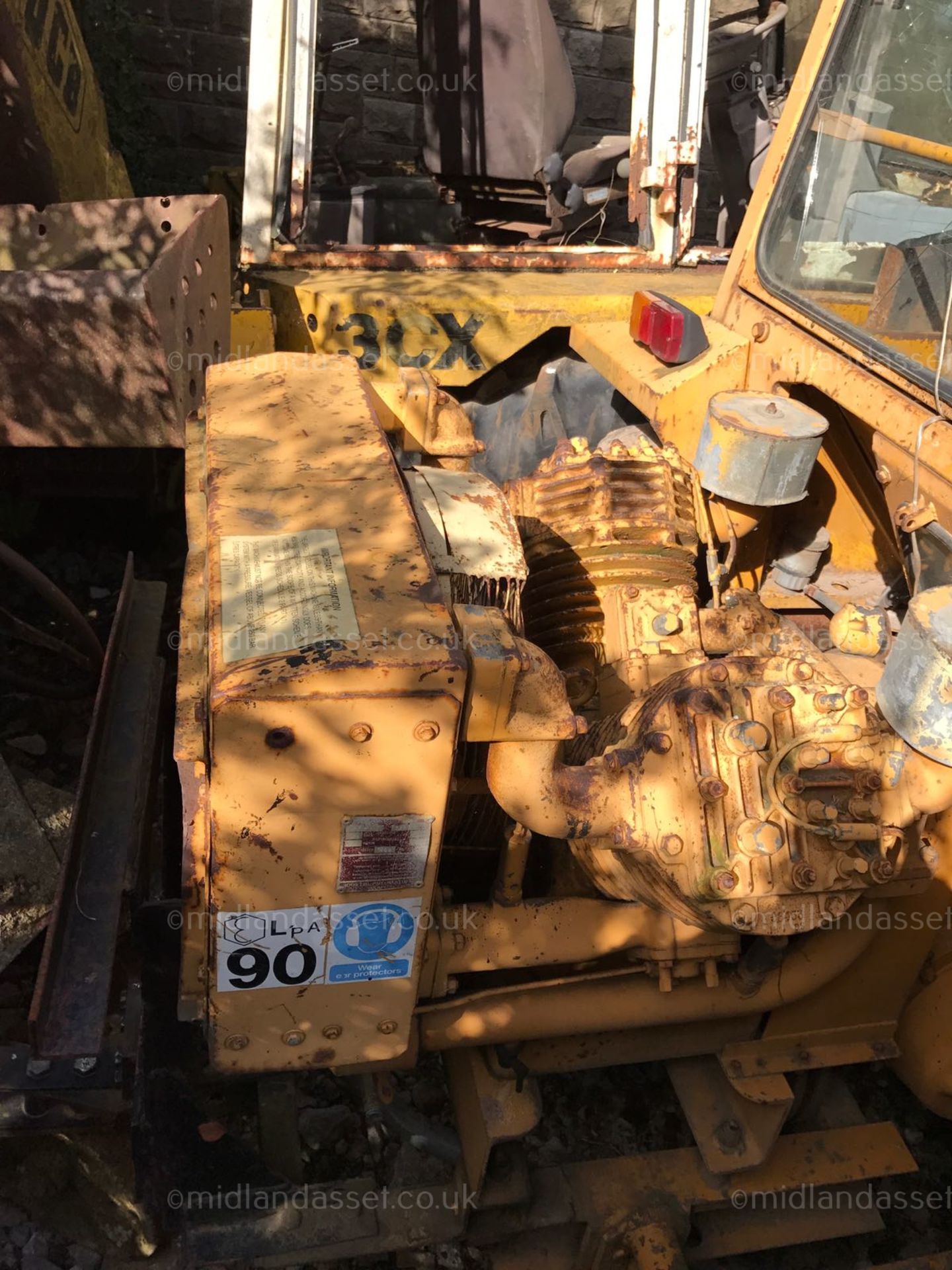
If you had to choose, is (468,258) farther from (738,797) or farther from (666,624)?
(738,797)

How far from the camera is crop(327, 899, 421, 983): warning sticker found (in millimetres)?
1451

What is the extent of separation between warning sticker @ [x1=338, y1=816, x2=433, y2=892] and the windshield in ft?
4.22

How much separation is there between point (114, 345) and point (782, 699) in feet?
6.06

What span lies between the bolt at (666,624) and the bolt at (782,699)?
0.46m

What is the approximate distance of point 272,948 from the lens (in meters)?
1.43

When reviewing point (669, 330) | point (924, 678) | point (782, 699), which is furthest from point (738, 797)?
point (669, 330)

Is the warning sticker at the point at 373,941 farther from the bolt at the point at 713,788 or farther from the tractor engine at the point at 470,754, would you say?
the bolt at the point at 713,788

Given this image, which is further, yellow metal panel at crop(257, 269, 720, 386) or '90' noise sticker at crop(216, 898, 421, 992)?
yellow metal panel at crop(257, 269, 720, 386)

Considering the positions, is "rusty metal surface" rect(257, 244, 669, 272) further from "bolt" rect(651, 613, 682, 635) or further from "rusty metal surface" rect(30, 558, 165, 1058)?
"bolt" rect(651, 613, 682, 635)

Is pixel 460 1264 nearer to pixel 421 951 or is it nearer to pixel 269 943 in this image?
pixel 421 951

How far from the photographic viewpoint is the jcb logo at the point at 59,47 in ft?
12.6

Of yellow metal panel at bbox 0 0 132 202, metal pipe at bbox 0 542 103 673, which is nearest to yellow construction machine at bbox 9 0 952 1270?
metal pipe at bbox 0 542 103 673

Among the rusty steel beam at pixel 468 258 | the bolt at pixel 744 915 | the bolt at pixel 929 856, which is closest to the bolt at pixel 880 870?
the bolt at pixel 744 915

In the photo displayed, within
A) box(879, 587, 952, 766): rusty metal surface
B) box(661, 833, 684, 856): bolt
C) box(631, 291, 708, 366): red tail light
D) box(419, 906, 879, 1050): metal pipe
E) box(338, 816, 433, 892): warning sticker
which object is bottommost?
box(419, 906, 879, 1050): metal pipe
